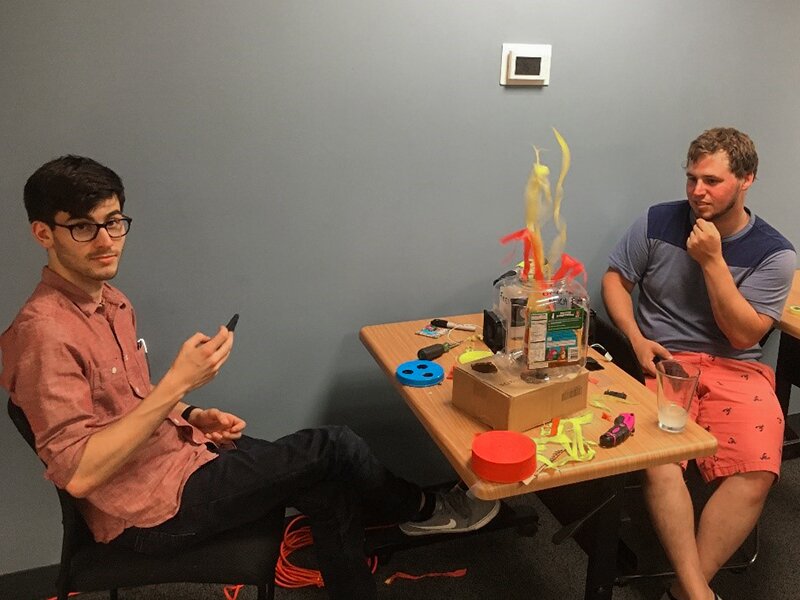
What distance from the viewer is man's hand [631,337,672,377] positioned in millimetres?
1906

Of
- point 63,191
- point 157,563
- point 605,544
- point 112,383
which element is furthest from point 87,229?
point 605,544

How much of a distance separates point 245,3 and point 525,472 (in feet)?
4.48

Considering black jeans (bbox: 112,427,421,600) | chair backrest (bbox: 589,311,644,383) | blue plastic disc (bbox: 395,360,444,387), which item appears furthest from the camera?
chair backrest (bbox: 589,311,644,383)

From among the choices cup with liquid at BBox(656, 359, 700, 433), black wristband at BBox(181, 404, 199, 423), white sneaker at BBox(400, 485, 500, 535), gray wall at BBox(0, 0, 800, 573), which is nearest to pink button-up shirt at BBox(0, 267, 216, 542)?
black wristband at BBox(181, 404, 199, 423)

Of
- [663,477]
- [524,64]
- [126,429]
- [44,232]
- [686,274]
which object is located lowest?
[663,477]

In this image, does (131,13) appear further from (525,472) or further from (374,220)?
(525,472)

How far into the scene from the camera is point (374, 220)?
1997 mm

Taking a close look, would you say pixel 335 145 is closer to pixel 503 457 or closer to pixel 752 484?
pixel 503 457

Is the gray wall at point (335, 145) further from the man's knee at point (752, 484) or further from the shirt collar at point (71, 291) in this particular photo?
the man's knee at point (752, 484)

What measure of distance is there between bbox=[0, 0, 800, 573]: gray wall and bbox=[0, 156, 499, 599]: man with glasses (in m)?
0.38

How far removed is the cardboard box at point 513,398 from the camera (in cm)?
130

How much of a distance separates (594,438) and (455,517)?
0.80m

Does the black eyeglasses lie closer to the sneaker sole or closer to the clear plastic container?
the clear plastic container

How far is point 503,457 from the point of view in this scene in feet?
3.90
